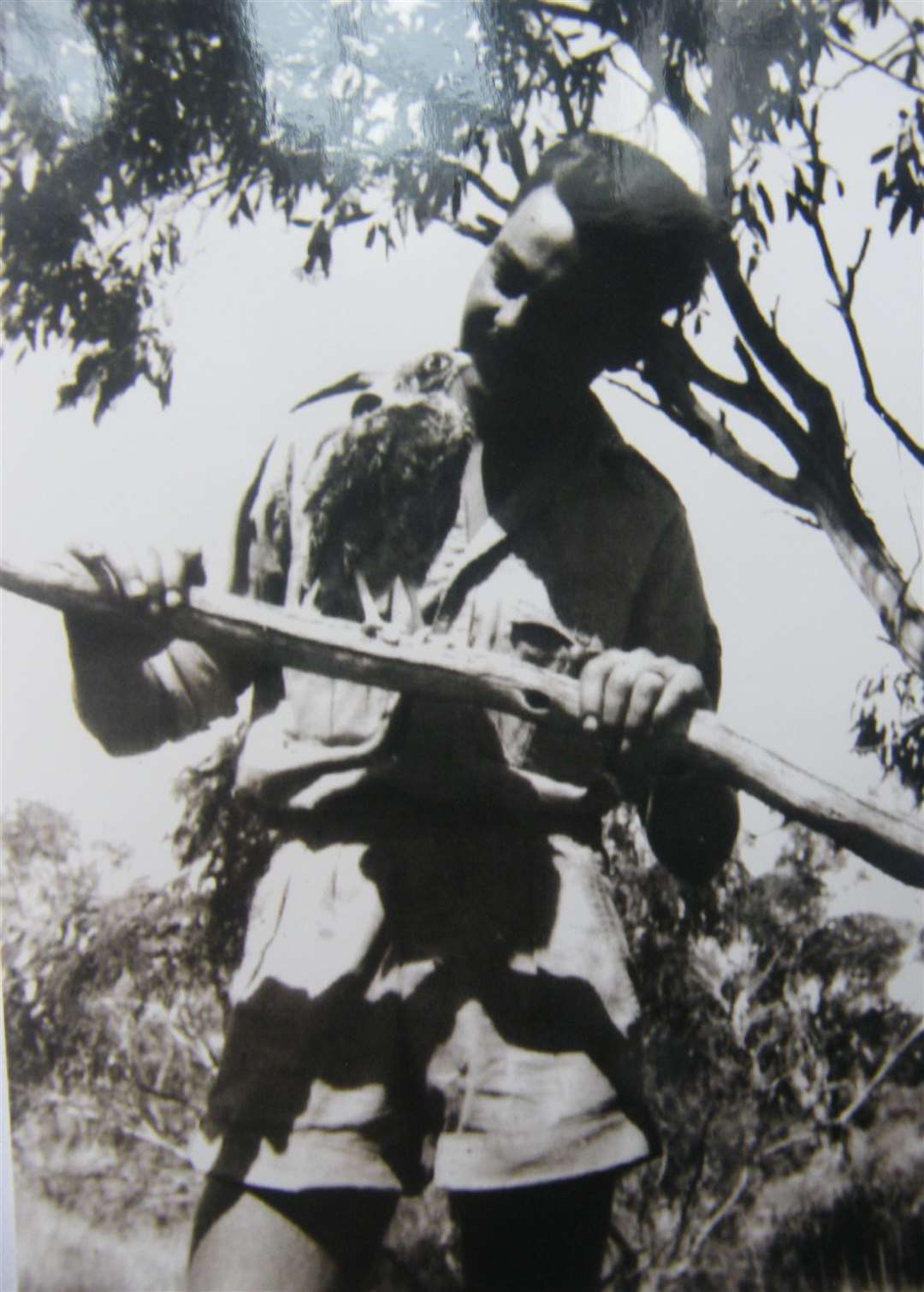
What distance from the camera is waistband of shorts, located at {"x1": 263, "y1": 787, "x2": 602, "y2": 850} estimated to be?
3.30ft

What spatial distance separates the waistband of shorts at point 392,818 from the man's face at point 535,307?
413 millimetres

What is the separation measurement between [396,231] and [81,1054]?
101 cm

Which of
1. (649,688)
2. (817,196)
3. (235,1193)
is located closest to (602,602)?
(649,688)

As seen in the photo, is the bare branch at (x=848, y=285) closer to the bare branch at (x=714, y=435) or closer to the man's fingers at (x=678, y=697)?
the bare branch at (x=714, y=435)

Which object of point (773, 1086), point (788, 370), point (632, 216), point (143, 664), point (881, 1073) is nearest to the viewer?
point (143, 664)

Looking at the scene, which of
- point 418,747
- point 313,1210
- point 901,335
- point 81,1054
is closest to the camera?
point 313,1210

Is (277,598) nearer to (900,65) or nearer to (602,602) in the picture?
(602,602)

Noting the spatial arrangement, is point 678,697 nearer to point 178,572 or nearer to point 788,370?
point 178,572


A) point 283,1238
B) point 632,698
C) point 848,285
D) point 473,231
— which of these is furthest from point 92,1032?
point 848,285

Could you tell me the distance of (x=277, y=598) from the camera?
1.10 m

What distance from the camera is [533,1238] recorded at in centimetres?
90

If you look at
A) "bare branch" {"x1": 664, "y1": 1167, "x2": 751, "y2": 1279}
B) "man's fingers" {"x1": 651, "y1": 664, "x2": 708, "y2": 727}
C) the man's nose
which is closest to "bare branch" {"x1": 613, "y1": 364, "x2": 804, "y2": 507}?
the man's nose

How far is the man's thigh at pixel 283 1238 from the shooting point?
846 millimetres

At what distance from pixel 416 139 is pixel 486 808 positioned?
78 cm
